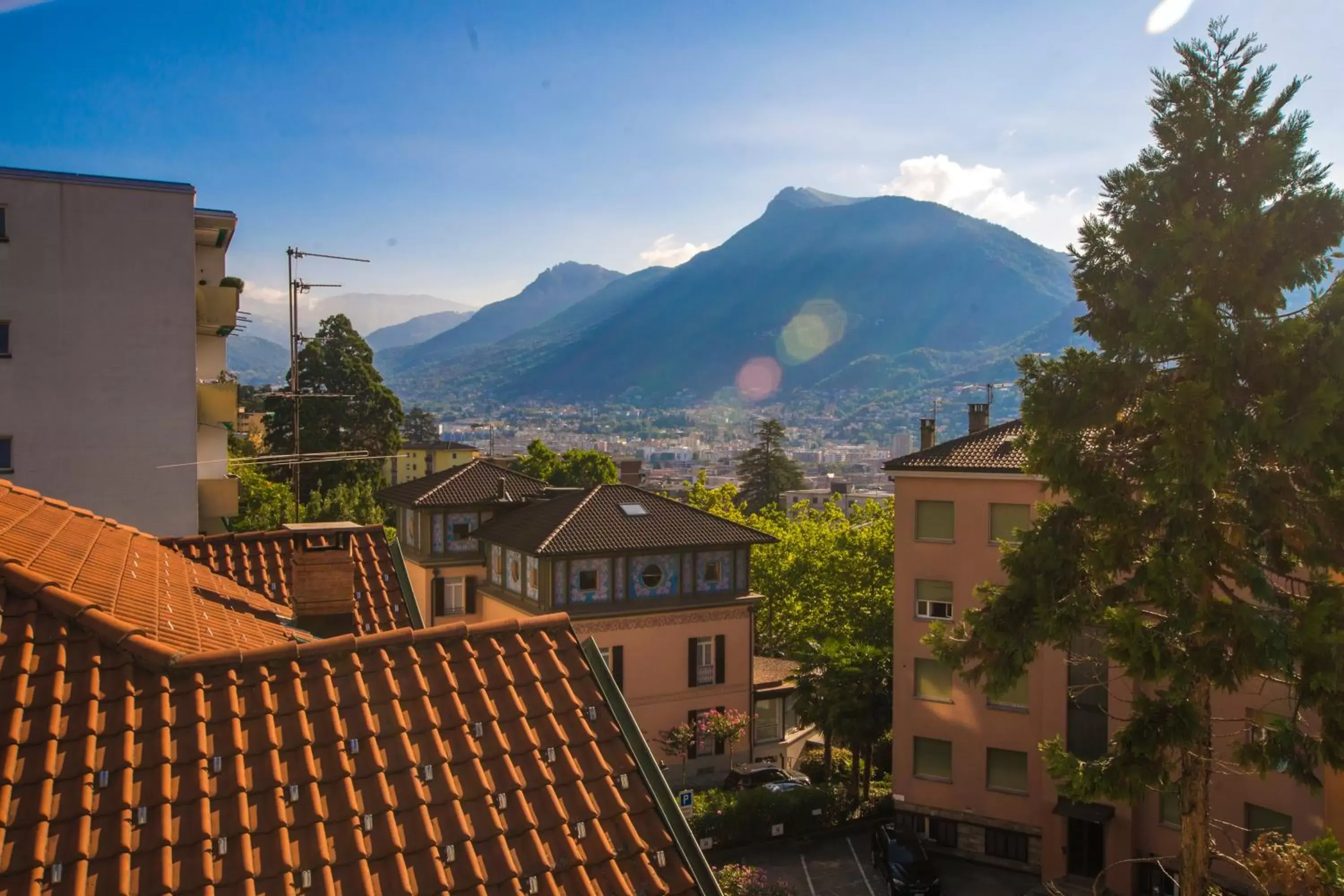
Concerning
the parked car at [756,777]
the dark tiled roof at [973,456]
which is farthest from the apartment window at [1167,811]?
the parked car at [756,777]

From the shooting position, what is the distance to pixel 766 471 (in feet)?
313

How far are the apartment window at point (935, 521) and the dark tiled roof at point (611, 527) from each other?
679 cm

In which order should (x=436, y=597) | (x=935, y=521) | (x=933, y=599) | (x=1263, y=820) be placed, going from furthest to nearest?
(x=436, y=597), (x=933, y=599), (x=935, y=521), (x=1263, y=820)


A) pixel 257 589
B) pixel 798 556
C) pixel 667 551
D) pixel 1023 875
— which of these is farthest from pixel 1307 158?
pixel 798 556

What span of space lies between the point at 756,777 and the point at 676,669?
392 cm

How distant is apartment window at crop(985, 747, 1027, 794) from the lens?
81.1 feet

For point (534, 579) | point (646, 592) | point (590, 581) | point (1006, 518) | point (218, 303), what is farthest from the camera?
point (646, 592)

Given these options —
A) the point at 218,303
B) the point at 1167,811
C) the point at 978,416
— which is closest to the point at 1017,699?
the point at 1167,811

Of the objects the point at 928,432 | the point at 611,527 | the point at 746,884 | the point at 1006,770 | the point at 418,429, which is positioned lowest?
the point at 746,884

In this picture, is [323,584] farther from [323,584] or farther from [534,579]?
[534,579]

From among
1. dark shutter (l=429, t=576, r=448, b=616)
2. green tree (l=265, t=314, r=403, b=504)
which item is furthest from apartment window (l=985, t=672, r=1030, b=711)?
green tree (l=265, t=314, r=403, b=504)

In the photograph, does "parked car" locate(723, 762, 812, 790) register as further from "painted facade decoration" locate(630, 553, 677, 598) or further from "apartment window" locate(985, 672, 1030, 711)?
"apartment window" locate(985, 672, 1030, 711)

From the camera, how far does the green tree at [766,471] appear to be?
9494cm

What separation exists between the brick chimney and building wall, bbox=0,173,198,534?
48.2 feet
